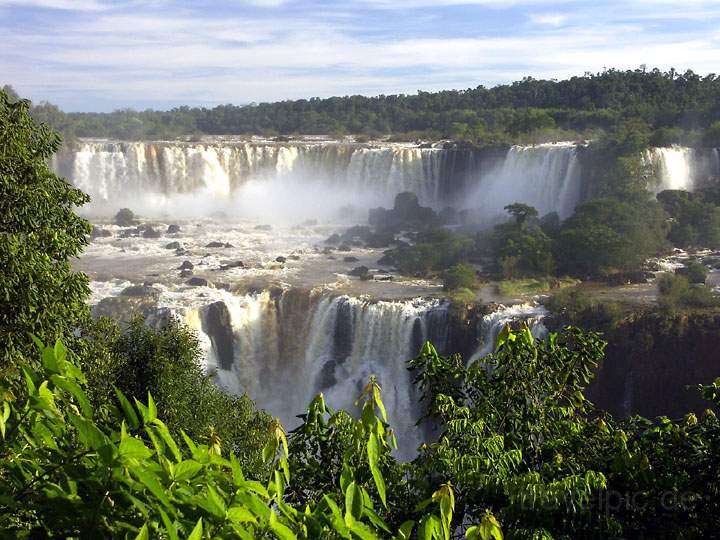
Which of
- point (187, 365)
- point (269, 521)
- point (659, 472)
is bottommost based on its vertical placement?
point (187, 365)

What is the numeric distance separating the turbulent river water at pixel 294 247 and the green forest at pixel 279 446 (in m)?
9.21

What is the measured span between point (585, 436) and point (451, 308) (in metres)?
15.6

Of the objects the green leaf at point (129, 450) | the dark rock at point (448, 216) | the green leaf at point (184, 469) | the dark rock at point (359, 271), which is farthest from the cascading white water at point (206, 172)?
the green leaf at point (129, 450)

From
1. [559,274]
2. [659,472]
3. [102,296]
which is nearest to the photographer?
[659,472]

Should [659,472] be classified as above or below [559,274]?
above

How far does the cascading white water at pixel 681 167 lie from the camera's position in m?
33.8

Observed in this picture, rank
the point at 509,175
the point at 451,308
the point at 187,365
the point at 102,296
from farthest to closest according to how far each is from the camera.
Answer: the point at 509,175, the point at 102,296, the point at 451,308, the point at 187,365

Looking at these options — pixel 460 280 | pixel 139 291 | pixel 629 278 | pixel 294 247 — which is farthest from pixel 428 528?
pixel 294 247

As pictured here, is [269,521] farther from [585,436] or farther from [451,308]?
[451,308]

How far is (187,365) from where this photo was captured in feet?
36.8

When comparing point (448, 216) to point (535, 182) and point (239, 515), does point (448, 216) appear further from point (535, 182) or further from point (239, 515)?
point (239, 515)

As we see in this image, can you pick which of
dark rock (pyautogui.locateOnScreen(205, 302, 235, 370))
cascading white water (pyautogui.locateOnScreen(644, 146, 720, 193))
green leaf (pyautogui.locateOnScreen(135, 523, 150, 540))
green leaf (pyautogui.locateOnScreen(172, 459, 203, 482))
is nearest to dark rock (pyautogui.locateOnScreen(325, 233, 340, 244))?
dark rock (pyautogui.locateOnScreen(205, 302, 235, 370))

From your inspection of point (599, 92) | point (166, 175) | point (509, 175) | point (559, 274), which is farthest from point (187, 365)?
point (599, 92)

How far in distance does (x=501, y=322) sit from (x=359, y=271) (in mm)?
7251
